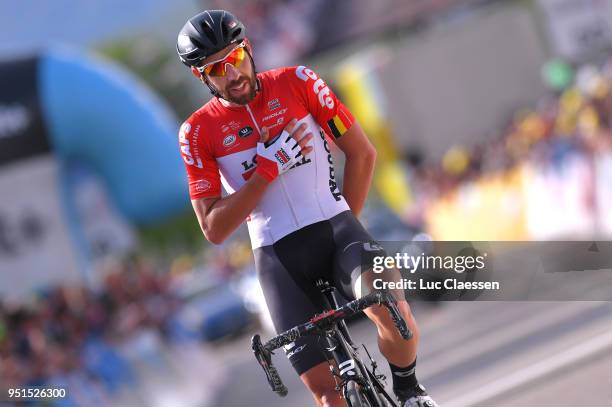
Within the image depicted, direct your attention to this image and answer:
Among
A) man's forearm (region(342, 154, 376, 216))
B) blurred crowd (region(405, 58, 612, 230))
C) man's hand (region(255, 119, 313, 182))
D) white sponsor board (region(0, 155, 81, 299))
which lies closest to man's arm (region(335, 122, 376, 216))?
man's forearm (region(342, 154, 376, 216))

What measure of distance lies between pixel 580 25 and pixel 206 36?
Result: 7.90m

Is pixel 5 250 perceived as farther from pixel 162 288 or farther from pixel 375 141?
pixel 375 141

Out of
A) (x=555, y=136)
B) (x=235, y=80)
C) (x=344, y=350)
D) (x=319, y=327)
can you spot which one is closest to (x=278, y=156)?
(x=235, y=80)

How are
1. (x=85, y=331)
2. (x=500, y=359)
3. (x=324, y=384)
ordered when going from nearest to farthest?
(x=324, y=384) < (x=500, y=359) < (x=85, y=331)

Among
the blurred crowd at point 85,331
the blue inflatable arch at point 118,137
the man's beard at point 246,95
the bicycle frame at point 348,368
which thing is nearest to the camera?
the bicycle frame at point 348,368

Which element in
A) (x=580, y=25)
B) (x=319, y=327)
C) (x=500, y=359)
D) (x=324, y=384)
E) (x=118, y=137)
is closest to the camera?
(x=319, y=327)

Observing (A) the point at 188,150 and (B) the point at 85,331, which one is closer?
(A) the point at 188,150

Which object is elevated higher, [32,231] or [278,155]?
[32,231]

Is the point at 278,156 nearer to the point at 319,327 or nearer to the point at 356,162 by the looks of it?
the point at 356,162

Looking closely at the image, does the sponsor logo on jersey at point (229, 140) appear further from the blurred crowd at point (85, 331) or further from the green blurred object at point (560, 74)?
the green blurred object at point (560, 74)

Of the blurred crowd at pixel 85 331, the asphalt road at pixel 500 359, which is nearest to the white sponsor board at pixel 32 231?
the blurred crowd at pixel 85 331

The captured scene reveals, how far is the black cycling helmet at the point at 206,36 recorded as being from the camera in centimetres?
570

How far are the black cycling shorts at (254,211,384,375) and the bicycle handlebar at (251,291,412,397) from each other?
315 mm

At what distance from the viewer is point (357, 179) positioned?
6.26 meters
